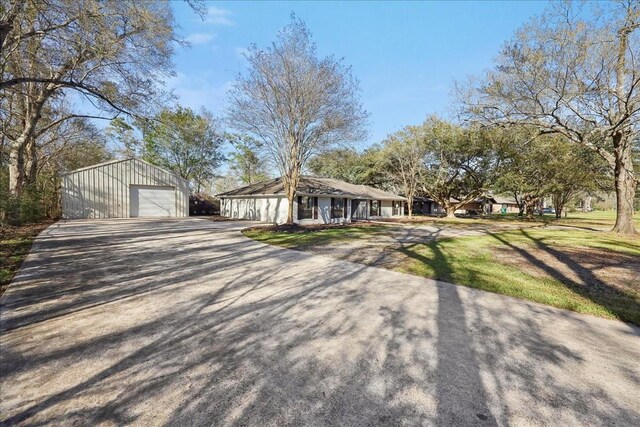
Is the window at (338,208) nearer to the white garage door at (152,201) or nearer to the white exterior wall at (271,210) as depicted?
the white exterior wall at (271,210)

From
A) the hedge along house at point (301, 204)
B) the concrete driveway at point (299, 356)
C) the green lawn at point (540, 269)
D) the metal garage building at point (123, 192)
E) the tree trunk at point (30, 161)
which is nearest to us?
the concrete driveway at point (299, 356)

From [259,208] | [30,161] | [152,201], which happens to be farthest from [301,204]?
[30,161]

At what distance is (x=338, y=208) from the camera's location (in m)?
24.2

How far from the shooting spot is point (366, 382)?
8.73 ft

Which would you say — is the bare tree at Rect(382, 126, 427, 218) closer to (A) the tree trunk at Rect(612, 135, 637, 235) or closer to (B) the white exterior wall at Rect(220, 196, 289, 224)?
(B) the white exterior wall at Rect(220, 196, 289, 224)

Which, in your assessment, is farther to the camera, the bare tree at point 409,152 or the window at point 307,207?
the bare tree at point 409,152

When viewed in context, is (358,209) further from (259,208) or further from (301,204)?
(259,208)

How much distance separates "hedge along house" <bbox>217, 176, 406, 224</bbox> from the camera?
20500mm

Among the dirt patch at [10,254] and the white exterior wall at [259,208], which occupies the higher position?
the white exterior wall at [259,208]

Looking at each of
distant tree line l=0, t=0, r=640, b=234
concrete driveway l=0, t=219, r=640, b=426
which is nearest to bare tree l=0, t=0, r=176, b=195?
distant tree line l=0, t=0, r=640, b=234

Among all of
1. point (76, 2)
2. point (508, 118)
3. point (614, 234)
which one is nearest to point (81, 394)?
point (76, 2)

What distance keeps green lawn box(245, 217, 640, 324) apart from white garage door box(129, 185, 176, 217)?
16011 mm

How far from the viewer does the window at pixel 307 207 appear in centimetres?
2064

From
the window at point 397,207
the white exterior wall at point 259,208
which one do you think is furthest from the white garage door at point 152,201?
the window at point 397,207
